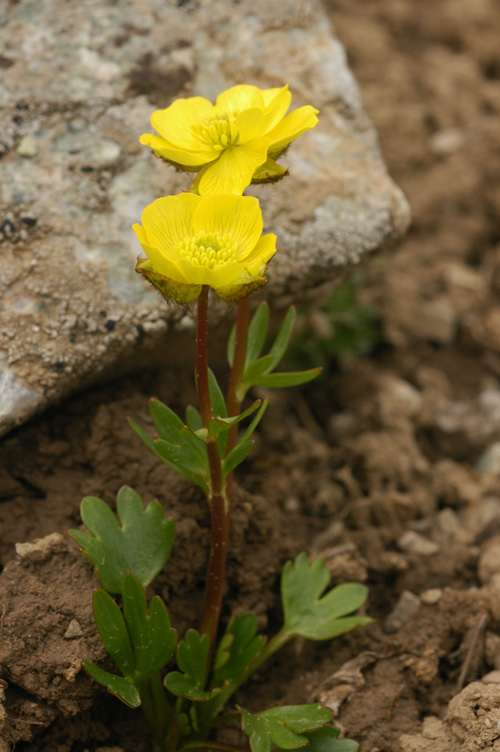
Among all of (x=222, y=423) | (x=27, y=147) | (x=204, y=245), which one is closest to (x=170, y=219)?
(x=204, y=245)

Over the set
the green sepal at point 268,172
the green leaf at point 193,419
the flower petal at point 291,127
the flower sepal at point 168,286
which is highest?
the flower petal at point 291,127

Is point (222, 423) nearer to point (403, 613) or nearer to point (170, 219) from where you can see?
point (170, 219)

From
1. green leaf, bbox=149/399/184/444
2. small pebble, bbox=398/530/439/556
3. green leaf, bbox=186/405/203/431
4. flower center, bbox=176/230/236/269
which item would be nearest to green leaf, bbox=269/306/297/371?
green leaf, bbox=186/405/203/431

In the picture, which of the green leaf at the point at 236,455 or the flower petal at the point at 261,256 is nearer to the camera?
the flower petal at the point at 261,256

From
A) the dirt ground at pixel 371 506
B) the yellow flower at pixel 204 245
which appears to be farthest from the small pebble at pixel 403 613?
the yellow flower at pixel 204 245

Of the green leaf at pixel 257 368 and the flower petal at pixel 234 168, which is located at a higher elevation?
the flower petal at pixel 234 168

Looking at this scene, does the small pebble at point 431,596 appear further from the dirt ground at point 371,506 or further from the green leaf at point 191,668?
the green leaf at point 191,668

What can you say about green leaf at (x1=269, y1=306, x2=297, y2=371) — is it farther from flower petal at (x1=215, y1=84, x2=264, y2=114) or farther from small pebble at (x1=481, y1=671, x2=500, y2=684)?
small pebble at (x1=481, y1=671, x2=500, y2=684)
